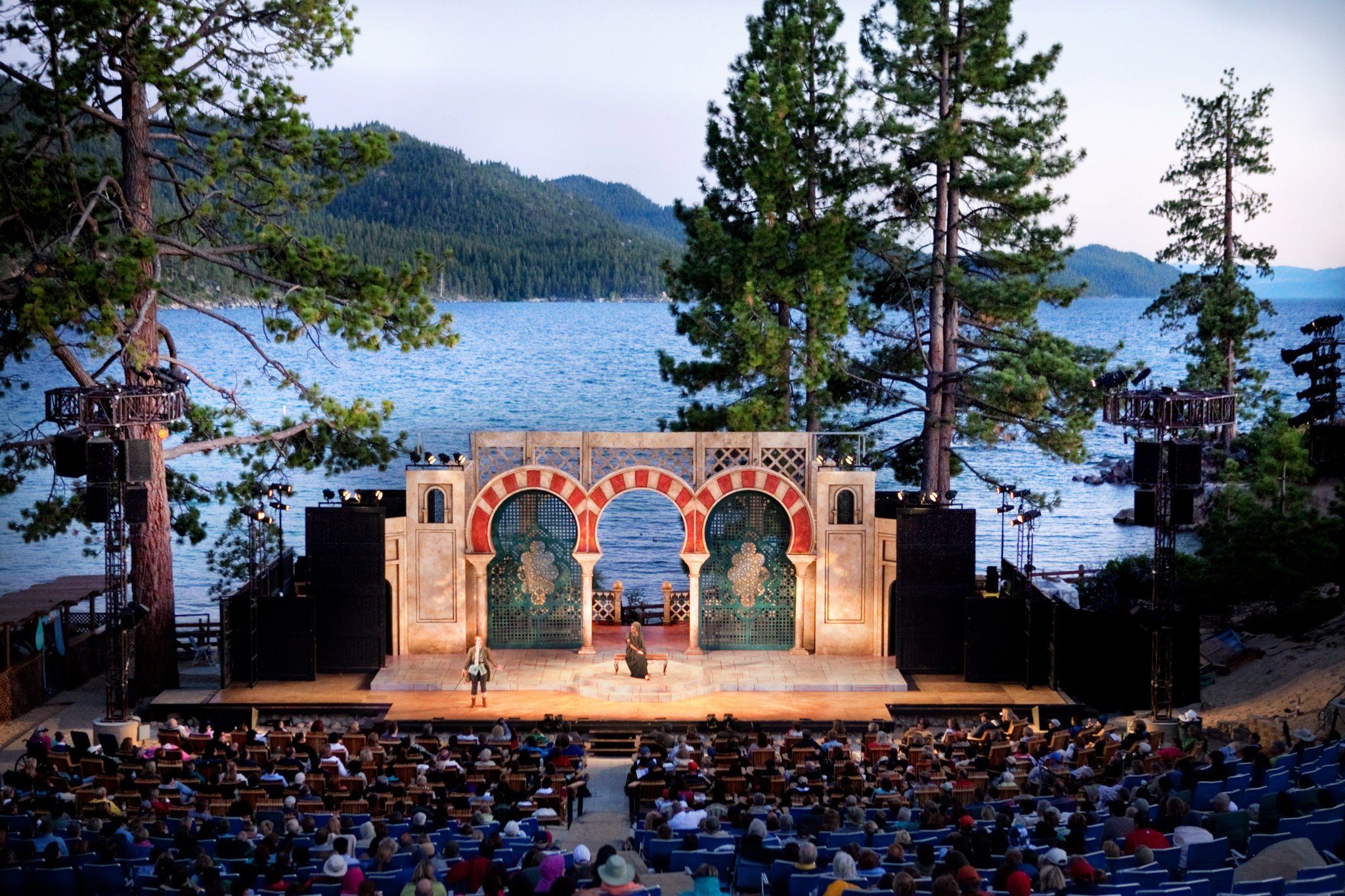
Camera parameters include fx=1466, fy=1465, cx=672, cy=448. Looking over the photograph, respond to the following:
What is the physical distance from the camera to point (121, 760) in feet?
58.2

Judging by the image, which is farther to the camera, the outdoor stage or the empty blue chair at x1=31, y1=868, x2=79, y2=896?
the outdoor stage

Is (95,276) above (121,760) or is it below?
above

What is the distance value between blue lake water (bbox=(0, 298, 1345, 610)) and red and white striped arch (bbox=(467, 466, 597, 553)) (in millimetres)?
2555

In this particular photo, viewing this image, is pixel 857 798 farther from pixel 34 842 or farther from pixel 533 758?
pixel 34 842

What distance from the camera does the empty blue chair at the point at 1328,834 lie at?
1303 cm

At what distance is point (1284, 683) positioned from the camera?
22.6m

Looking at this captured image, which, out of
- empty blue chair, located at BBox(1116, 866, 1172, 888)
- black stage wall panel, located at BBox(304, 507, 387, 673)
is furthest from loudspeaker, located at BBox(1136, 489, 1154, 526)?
black stage wall panel, located at BBox(304, 507, 387, 673)

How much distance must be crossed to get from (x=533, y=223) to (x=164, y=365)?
97.2 m

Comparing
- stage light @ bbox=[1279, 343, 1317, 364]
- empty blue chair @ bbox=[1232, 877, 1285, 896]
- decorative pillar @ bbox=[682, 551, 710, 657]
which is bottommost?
empty blue chair @ bbox=[1232, 877, 1285, 896]

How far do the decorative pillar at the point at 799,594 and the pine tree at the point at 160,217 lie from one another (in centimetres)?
709

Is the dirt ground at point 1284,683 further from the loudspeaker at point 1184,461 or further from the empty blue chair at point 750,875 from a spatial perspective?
the empty blue chair at point 750,875

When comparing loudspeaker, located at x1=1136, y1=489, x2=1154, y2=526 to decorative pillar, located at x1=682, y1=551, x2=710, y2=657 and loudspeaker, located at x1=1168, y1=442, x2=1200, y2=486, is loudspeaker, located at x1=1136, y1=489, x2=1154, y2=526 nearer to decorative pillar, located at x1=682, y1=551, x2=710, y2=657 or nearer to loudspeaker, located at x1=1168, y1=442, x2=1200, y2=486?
loudspeaker, located at x1=1168, y1=442, x2=1200, y2=486

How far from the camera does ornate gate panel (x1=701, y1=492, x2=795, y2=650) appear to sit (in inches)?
996

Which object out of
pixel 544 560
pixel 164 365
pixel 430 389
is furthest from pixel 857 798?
pixel 430 389
